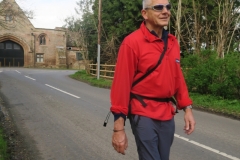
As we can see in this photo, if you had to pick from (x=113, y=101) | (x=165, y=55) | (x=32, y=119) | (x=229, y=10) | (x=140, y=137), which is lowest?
(x=32, y=119)

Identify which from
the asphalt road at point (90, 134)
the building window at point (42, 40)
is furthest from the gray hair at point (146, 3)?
the building window at point (42, 40)

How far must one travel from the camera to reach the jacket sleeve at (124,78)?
2.55 m

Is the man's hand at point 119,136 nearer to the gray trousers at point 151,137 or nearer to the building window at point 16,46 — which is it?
the gray trousers at point 151,137

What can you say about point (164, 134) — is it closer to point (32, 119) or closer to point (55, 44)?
point (32, 119)

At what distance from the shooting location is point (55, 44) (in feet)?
188

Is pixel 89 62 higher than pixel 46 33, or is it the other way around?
pixel 46 33

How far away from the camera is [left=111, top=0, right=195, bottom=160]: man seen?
257cm

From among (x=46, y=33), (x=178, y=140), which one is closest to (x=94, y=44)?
(x=178, y=140)

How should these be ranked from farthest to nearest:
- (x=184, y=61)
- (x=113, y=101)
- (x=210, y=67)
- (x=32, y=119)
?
(x=184, y=61) → (x=210, y=67) → (x=32, y=119) → (x=113, y=101)

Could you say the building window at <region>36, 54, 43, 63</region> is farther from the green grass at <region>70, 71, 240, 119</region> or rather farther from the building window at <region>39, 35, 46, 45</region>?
the green grass at <region>70, 71, 240, 119</region>

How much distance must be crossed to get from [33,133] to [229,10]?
461 inches

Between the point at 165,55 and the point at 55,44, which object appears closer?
the point at 165,55

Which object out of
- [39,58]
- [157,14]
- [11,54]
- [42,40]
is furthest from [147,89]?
[42,40]

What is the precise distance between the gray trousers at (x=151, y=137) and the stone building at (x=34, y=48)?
160 ft
